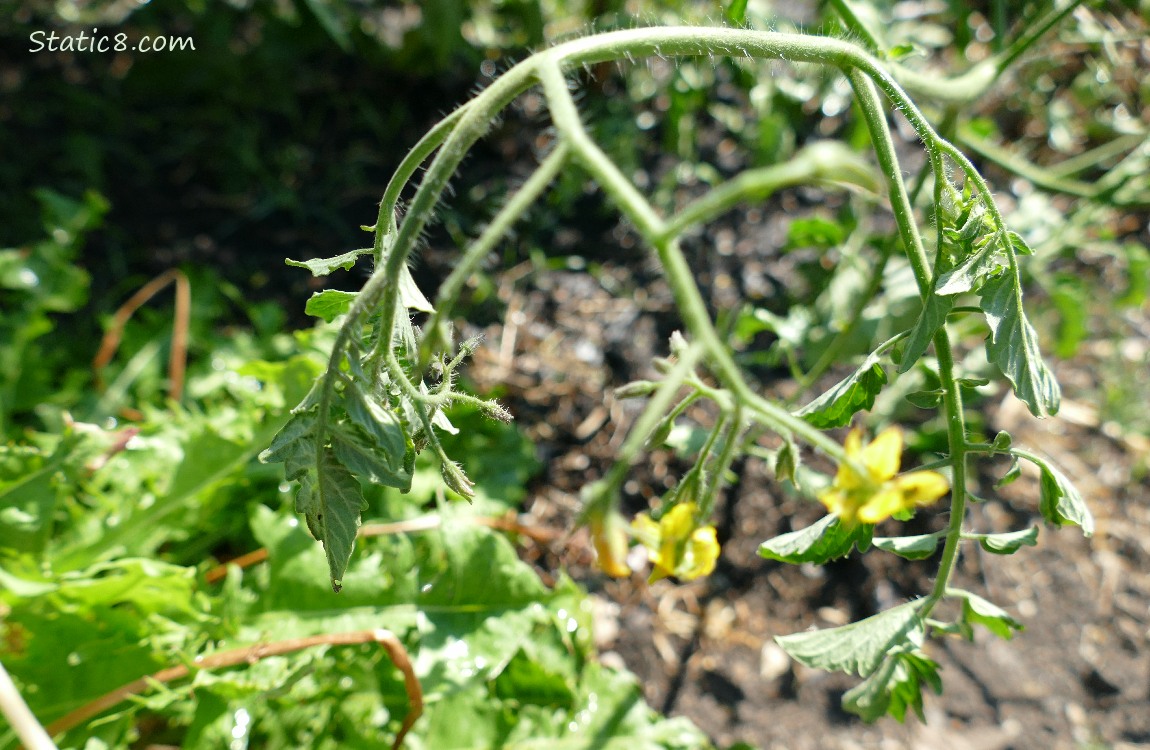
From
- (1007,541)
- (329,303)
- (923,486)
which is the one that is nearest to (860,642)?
(1007,541)

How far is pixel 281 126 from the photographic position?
10.3ft

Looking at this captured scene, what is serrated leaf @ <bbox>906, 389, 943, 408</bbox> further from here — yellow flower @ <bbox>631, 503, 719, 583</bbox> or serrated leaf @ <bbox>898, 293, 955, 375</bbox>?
yellow flower @ <bbox>631, 503, 719, 583</bbox>

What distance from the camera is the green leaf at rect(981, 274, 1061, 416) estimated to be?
39.4 inches

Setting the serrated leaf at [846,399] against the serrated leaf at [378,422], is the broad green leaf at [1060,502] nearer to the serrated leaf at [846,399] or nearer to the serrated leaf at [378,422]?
the serrated leaf at [846,399]

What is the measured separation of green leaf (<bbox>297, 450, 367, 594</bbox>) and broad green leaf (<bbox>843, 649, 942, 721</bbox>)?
30.0 inches

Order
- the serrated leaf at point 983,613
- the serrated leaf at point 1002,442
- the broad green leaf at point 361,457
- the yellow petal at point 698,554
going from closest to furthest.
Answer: the yellow petal at point 698,554 < the broad green leaf at point 361,457 < the serrated leaf at point 1002,442 < the serrated leaf at point 983,613

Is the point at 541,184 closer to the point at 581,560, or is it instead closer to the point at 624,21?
the point at 581,560

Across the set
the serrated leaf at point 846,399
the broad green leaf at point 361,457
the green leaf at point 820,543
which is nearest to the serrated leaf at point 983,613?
A: the green leaf at point 820,543

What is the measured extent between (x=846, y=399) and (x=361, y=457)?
2.03 feet

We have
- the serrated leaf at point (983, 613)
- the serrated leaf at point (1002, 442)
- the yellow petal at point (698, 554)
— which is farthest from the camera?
the serrated leaf at point (983, 613)

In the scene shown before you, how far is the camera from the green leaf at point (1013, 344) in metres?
1.00

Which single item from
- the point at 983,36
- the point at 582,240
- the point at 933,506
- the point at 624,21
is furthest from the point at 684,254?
the point at 983,36

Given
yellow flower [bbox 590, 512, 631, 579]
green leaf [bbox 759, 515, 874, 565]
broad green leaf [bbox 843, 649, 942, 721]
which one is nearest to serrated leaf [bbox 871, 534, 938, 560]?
green leaf [bbox 759, 515, 874, 565]

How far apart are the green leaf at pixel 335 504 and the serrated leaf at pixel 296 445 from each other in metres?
0.03
